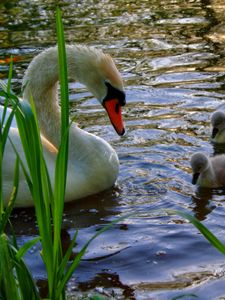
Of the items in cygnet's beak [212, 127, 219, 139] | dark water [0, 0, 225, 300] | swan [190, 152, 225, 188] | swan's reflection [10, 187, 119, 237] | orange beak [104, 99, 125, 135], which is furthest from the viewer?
cygnet's beak [212, 127, 219, 139]

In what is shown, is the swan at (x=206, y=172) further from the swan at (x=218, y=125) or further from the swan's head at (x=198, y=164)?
the swan at (x=218, y=125)

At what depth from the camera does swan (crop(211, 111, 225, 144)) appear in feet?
23.6

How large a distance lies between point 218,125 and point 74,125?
1.49 meters

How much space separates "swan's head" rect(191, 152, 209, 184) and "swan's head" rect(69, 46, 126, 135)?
25.0 inches

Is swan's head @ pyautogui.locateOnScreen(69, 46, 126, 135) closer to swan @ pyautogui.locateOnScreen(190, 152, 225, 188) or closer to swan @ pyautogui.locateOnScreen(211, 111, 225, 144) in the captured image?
swan @ pyautogui.locateOnScreen(190, 152, 225, 188)

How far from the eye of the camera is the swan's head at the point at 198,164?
621cm

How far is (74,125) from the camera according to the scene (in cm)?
641

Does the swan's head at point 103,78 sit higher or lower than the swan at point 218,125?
higher

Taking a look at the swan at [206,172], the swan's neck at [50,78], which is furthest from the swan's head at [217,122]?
the swan's neck at [50,78]

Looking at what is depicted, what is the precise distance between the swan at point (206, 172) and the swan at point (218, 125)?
0.76 m

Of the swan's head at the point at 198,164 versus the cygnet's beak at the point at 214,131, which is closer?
the swan's head at the point at 198,164

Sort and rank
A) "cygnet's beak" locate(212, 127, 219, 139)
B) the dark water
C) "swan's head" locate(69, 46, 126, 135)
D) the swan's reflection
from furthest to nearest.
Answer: "cygnet's beak" locate(212, 127, 219, 139) < "swan's head" locate(69, 46, 126, 135) < the swan's reflection < the dark water

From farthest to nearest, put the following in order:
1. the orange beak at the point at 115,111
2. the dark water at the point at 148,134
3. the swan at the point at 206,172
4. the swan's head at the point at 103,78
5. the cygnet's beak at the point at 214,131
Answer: the cygnet's beak at the point at 214,131 → the swan at the point at 206,172 → the orange beak at the point at 115,111 → the swan's head at the point at 103,78 → the dark water at the point at 148,134

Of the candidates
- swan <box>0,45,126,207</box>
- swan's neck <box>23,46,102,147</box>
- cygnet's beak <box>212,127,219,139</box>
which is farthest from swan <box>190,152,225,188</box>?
swan's neck <box>23,46,102,147</box>
